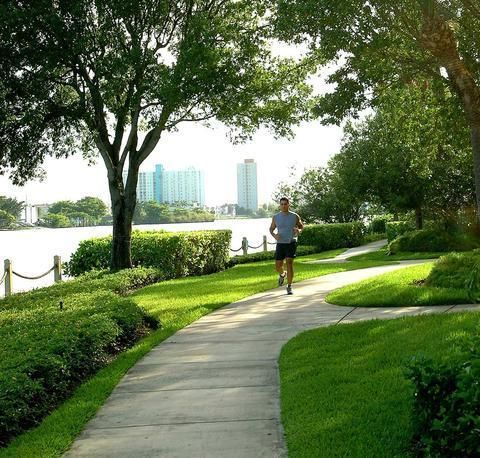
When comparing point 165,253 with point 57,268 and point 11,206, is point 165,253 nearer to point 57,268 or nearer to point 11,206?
point 57,268

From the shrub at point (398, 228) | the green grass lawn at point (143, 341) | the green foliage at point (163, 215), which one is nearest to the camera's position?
the green grass lawn at point (143, 341)

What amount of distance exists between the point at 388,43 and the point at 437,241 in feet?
38.0

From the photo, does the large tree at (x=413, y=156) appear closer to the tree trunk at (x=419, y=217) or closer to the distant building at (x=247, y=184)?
the tree trunk at (x=419, y=217)

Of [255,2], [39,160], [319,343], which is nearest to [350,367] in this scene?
[319,343]

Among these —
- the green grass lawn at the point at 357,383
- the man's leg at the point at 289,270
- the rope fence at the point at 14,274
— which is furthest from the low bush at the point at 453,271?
the rope fence at the point at 14,274

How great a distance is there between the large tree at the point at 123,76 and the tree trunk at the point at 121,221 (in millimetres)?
32

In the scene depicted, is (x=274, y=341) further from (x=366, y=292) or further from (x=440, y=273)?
(x=440, y=273)

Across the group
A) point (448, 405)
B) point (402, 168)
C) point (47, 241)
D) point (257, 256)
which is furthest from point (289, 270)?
point (47, 241)

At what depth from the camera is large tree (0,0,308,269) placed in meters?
14.4

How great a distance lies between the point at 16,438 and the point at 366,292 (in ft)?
23.9

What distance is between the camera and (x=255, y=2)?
54.7ft

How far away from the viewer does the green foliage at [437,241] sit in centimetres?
2175

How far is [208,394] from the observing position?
17.9 ft

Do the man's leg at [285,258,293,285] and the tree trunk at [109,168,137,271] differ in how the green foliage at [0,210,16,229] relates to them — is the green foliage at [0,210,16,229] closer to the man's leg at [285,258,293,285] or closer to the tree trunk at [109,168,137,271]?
the tree trunk at [109,168,137,271]
